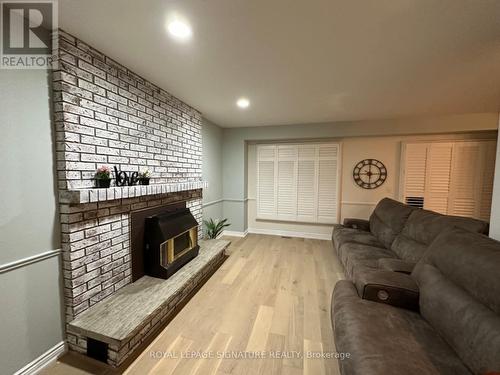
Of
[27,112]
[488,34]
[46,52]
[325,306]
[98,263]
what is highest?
[488,34]

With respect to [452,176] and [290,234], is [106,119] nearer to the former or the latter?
[290,234]

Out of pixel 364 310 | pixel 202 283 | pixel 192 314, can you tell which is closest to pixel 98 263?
pixel 192 314

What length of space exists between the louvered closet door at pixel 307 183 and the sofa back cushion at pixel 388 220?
1255 mm

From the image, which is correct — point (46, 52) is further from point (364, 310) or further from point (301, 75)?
point (364, 310)

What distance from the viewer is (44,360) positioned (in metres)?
1.43

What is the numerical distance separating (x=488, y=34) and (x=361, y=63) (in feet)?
2.63

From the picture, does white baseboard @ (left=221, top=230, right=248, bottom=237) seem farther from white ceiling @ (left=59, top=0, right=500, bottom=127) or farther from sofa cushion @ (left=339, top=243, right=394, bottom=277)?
white ceiling @ (left=59, top=0, right=500, bottom=127)

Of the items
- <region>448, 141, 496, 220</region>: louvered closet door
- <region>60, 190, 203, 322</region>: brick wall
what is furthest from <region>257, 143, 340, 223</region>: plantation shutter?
<region>60, 190, 203, 322</region>: brick wall

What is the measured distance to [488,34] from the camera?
145cm

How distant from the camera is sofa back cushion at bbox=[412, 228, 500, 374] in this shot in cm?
93

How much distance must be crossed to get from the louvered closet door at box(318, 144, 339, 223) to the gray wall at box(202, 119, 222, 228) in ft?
7.04

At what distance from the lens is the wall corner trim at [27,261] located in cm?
125

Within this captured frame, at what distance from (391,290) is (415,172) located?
3277 mm

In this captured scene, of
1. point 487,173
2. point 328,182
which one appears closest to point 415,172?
point 487,173
